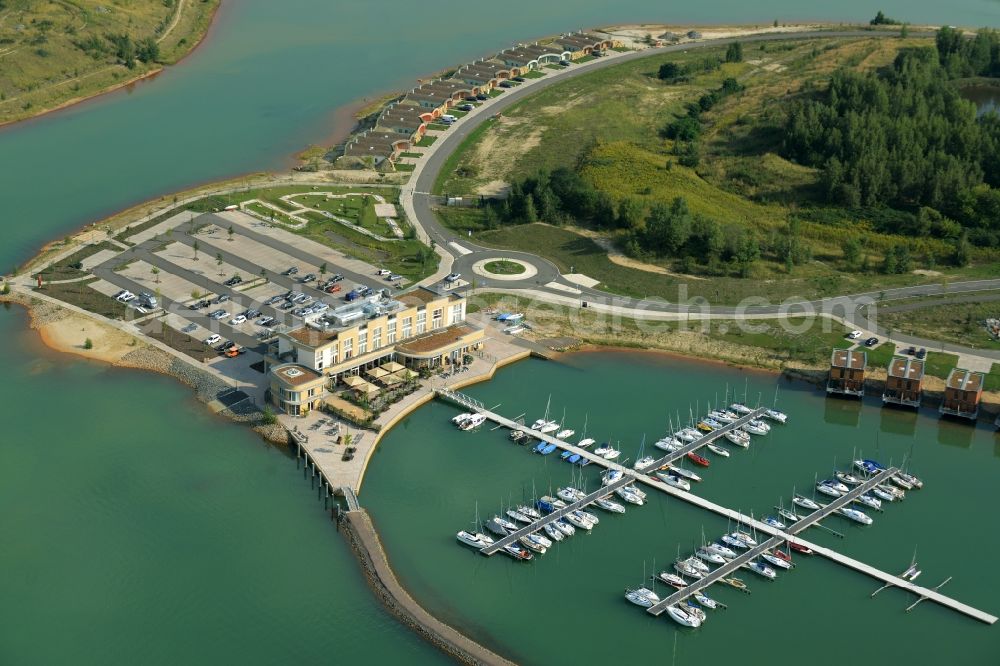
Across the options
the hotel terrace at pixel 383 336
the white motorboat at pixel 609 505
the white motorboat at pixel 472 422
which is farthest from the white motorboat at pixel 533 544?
the hotel terrace at pixel 383 336

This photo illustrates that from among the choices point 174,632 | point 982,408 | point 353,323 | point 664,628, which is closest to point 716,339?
point 982,408

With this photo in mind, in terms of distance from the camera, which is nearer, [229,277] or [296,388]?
[296,388]

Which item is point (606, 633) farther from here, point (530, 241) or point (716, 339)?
point (530, 241)

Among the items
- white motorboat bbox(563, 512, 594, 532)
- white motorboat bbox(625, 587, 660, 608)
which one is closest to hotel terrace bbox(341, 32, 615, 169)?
white motorboat bbox(563, 512, 594, 532)

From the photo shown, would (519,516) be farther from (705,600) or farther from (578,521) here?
(705,600)

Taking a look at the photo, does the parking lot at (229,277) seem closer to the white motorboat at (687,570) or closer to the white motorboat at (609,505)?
the white motorboat at (609,505)

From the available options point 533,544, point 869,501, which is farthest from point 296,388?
point 869,501

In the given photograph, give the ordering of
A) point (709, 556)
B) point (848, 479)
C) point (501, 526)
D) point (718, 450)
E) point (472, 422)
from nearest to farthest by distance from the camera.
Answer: point (709, 556), point (501, 526), point (848, 479), point (718, 450), point (472, 422)
